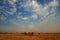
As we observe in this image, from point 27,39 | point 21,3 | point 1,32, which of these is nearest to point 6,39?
point 1,32

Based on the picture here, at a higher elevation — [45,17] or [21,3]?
[21,3]

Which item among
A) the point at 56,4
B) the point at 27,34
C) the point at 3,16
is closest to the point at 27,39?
the point at 27,34

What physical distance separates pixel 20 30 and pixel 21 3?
0.28 meters

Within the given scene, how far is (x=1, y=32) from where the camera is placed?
1668 millimetres

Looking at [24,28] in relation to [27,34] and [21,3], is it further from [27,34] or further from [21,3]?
[21,3]

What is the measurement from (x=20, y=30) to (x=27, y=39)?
117 millimetres

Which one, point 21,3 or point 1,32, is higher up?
point 21,3

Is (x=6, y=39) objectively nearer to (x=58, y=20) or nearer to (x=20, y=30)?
(x=20, y=30)

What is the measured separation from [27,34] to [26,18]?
0.16m

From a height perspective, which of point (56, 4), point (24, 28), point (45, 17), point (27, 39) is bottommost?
point (27, 39)

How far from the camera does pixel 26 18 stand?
1.68 m

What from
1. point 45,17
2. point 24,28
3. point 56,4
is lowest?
point 24,28

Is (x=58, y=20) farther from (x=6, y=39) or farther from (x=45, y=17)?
(x=6, y=39)

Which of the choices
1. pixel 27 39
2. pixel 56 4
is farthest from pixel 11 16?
pixel 56 4
